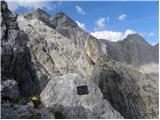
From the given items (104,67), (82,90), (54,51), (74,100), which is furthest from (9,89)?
(54,51)

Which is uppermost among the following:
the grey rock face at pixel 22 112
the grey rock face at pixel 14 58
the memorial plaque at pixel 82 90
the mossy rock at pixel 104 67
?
the mossy rock at pixel 104 67

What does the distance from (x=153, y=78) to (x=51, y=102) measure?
111 meters

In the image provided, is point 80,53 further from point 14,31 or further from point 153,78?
point 14,31

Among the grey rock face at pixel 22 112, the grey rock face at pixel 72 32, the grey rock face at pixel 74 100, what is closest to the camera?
the grey rock face at pixel 22 112

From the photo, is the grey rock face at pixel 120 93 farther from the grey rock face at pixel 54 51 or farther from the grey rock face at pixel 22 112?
the grey rock face at pixel 22 112

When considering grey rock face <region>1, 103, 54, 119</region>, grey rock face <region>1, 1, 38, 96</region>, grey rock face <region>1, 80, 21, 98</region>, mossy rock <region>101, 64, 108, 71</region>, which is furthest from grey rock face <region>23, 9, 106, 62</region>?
grey rock face <region>1, 103, 54, 119</region>

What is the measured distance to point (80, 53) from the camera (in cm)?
13575

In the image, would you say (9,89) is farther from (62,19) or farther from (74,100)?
(62,19)

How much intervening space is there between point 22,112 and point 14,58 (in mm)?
7381

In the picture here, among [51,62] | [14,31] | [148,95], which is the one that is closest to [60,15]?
[51,62]

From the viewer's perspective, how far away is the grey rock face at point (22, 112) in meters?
14.7

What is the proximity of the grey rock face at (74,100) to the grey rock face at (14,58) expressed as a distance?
2.51 metres

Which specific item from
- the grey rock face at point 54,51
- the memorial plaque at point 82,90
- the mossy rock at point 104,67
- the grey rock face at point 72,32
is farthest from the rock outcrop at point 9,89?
the grey rock face at point 72,32

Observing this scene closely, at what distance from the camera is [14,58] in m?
22.0
